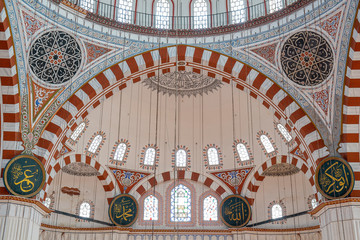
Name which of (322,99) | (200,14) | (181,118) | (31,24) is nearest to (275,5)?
(200,14)

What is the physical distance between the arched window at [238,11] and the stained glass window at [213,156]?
15.9ft

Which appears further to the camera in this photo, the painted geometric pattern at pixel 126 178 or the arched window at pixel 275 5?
the painted geometric pattern at pixel 126 178

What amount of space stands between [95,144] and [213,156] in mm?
4012

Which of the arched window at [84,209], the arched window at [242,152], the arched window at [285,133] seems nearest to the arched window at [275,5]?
the arched window at [285,133]

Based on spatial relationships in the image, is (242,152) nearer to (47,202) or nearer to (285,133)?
(285,133)

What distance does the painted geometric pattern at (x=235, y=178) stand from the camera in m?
13.8

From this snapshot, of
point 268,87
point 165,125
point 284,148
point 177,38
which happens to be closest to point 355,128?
point 268,87

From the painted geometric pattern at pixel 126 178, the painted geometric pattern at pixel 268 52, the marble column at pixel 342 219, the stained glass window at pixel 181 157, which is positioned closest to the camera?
the marble column at pixel 342 219

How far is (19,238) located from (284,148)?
8121mm

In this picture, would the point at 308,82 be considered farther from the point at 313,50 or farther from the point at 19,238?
the point at 19,238

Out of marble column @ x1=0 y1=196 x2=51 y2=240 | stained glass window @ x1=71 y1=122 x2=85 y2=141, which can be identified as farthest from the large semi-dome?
stained glass window @ x1=71 y1=122 x2=85 y2=141

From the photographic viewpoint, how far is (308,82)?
388 inches

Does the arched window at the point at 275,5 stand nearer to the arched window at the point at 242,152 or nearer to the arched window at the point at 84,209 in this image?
the arched window at the point at 242,152

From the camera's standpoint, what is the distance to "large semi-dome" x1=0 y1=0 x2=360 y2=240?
9070 mm
